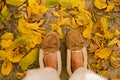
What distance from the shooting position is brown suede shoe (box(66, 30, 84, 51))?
1313 millimetres

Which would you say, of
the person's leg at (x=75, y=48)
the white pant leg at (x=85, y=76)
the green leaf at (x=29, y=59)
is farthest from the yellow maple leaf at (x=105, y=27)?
the green leaf at (x=29, y=59)

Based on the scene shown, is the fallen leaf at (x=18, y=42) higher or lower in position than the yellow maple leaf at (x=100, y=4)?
lower

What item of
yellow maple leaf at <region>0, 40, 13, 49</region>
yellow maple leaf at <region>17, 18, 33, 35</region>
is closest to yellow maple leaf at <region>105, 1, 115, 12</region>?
yellow maple leaf at <region>17, 18, 33, 35</region>

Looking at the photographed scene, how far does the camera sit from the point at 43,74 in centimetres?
119

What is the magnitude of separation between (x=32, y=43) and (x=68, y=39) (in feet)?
0.59

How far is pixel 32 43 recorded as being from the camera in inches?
51.4

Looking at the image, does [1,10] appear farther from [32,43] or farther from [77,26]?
[77,26]

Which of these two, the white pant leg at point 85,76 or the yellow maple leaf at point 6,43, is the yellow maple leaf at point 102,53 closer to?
the white pant leg at point 85,76

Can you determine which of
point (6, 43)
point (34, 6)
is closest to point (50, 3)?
point (34, 6)

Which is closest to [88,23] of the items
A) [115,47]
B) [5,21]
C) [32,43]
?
[115,47]

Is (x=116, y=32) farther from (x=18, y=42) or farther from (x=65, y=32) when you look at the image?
(x=18, y=42)

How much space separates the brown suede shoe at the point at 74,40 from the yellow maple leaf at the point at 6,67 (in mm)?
304

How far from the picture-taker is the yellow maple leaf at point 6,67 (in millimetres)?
1296

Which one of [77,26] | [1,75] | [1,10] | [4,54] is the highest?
[1,10]
